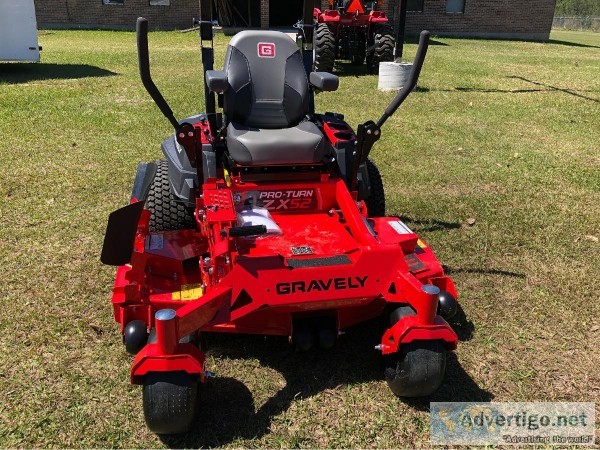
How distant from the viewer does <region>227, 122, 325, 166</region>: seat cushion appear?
3305mm

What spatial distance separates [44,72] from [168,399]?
429 inches

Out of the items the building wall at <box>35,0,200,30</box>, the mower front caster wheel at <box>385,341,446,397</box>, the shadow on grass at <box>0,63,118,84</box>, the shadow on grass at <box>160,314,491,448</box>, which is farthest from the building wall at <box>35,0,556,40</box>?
the mower front caster wheel at <box>385,341,446,397</box>

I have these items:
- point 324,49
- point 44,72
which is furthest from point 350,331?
point 44,72

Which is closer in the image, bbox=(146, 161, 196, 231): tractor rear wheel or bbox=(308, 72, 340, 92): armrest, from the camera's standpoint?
bbox=(308, 72, 340, 92): armrest

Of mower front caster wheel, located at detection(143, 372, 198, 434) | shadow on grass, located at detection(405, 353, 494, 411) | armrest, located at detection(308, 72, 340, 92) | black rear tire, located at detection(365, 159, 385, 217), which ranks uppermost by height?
armrest, located at detection(308, 72, 340, 92)

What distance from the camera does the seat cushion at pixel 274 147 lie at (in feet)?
10.8

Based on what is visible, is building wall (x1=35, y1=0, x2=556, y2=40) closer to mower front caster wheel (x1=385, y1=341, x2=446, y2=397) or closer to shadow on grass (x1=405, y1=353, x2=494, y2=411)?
shadow on grass (x1=405, y1=353, x2=494, y2=411)

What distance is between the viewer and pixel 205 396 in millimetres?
2783

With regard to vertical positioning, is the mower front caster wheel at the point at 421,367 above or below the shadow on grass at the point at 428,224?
above

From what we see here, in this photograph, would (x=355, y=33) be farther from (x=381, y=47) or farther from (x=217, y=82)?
(x=217, y=82)

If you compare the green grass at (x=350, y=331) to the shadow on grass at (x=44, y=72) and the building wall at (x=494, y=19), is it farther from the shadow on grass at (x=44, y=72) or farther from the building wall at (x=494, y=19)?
the building wall at (x=494, y=19)

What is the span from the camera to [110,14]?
21.4 m

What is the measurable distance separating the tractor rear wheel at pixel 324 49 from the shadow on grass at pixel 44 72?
4185mm

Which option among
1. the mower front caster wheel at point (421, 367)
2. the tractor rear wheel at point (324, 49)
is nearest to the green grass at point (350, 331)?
the mower front caster wheel at point (421, 367)
